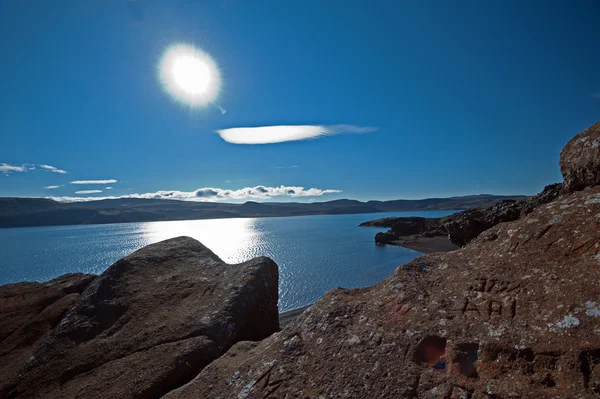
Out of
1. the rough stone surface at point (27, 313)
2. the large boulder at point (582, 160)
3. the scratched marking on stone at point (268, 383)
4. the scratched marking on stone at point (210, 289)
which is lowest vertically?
the rough stone surface at point (27, 313)

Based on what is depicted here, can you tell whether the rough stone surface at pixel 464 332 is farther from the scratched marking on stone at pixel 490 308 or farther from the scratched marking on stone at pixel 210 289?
the scratched marking on stone at pixel 210 289

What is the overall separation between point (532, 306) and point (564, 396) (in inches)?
54.6

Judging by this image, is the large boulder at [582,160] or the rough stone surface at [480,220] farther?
the rough stone surface at [480,220]

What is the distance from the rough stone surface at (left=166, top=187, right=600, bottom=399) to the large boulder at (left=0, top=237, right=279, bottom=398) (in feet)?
4.95

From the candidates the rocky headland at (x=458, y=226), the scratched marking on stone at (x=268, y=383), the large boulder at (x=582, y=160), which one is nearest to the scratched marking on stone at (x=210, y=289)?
the scratched marking on stone at (x=268, y=383)

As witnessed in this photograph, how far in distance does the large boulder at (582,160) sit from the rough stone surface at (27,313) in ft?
47.9

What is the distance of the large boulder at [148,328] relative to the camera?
7406 millimetres

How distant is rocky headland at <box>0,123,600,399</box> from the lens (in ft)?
13.8

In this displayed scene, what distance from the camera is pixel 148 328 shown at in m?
8.85

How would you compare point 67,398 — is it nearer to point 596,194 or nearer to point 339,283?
point 596,194

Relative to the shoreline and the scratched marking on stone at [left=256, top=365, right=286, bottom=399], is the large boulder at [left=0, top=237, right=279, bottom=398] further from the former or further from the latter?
the shoreline

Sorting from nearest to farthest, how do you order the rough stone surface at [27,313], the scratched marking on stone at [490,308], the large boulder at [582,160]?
the scratched marking on stone at [490,308] → the large boulder at [582,160] → the rough stone surface at [27,313]

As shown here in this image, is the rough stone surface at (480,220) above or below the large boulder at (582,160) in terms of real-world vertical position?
below

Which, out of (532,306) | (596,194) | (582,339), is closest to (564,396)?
(582,339)
